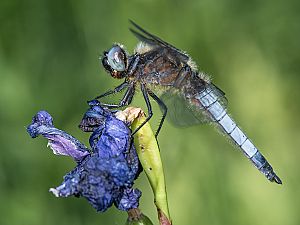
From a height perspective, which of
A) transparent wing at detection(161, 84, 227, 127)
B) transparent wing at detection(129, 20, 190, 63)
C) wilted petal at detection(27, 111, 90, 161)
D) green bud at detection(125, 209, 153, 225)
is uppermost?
transparent wing at detection(129, 20, 190, 63)

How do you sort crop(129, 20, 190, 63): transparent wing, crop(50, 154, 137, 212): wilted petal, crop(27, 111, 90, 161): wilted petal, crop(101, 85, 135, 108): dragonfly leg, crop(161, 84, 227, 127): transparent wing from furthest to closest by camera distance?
crop(161, 84, 227, 127): transparent wing < crop(101, 85, 135, 108): dragonfly leg < crop(129, 20, 190, 63): transparent wing < crop(27, 111, 90, 161): wilted petal < crop(50, 154, 137, 212): wilted petal

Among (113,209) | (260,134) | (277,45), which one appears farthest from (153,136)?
(277,45)

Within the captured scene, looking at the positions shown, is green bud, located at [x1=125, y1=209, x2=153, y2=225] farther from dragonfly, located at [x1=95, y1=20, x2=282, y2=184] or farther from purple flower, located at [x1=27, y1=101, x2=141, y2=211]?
dragonfly, located at [x1=95, y1=20, x2=282, y2=184]

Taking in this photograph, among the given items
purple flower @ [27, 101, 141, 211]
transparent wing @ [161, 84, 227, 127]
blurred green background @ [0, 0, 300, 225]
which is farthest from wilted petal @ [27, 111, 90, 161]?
blurred green background @ [0, 0, 300, 225]

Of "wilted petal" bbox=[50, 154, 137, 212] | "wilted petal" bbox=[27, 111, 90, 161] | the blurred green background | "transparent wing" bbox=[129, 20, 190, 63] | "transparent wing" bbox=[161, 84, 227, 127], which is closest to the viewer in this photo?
"wilted petal" bbox=[50, 154, 137, 212]

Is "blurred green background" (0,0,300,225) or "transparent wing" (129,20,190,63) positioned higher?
"blurred green background" (0,0,300,225)

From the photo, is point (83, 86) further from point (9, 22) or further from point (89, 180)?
point (89, 180)

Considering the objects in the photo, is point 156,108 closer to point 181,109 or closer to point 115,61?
point 181,109
